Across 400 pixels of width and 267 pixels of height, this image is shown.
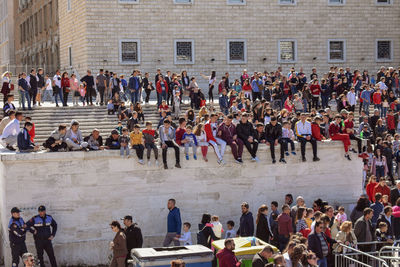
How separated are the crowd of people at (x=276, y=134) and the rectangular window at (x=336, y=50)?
29.0 ft

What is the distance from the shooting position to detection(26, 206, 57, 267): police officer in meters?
17.2

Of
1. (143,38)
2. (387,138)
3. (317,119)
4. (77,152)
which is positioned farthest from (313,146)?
(143,38)

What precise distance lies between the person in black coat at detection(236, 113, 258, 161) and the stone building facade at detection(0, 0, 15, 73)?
164 feet

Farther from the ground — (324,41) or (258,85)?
(324,41)

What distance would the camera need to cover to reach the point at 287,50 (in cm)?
3975

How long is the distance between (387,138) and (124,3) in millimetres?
18708

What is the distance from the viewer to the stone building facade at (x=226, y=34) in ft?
121

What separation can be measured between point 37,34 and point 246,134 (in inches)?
1430

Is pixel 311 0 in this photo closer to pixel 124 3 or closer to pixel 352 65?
pixel 352 65

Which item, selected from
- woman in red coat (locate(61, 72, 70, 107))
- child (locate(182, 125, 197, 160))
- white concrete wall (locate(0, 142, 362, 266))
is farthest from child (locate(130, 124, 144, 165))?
woman in red coat (locate(61, 72, 70, 107))

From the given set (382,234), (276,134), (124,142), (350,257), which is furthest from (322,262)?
(124,142)

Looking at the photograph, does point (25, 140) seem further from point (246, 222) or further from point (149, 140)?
point (246, 222)

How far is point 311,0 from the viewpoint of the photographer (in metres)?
39.8

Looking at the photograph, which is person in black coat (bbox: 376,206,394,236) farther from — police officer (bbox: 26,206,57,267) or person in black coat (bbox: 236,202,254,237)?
police officer (bbox: 26,206,57,267)
